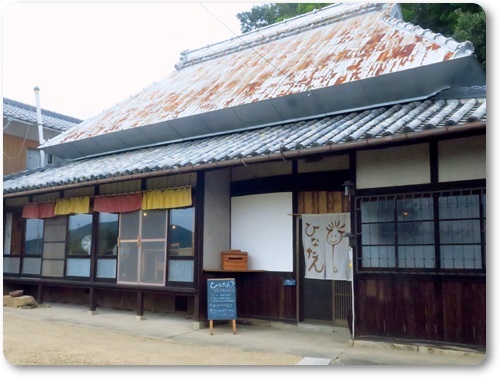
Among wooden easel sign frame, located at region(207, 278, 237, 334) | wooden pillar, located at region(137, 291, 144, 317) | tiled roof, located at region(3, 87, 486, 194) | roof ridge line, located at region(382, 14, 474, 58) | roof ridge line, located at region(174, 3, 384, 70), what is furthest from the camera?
roof ridge line, located at region(174, 3, 384, 70)

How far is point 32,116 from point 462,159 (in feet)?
45.4

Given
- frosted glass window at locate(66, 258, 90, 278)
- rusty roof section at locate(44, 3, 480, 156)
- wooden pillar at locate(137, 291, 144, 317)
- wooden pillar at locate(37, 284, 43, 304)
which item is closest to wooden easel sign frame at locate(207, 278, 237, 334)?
wooden pillar at locate(137, 291, 144, 317)

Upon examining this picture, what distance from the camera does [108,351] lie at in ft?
21.7

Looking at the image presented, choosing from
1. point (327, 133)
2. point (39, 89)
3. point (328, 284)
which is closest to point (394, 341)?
point (328, 284)

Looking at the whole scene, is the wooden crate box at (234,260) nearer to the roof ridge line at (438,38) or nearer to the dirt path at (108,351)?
the dirt path at (108,351)

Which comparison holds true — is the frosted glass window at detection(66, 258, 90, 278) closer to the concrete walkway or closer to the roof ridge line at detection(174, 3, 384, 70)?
the concrete walkway

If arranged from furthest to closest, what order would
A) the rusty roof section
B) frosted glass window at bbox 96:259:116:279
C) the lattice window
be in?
frosted glass window at bbox 96:259:116:279 → the rusty roof section → the lattice window

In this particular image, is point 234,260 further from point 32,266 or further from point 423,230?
point 32,266

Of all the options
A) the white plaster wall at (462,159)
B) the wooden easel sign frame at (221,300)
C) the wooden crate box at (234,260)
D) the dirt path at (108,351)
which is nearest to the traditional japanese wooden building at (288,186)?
the white plaster wall at (462,159)

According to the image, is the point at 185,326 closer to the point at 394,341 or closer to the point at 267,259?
the point at 267,259

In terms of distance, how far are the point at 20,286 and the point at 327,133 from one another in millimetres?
9572

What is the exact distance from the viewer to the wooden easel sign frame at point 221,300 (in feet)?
26.1

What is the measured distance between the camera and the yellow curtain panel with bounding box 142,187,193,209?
8.77 m

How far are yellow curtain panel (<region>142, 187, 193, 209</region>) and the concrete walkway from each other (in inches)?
87.0
